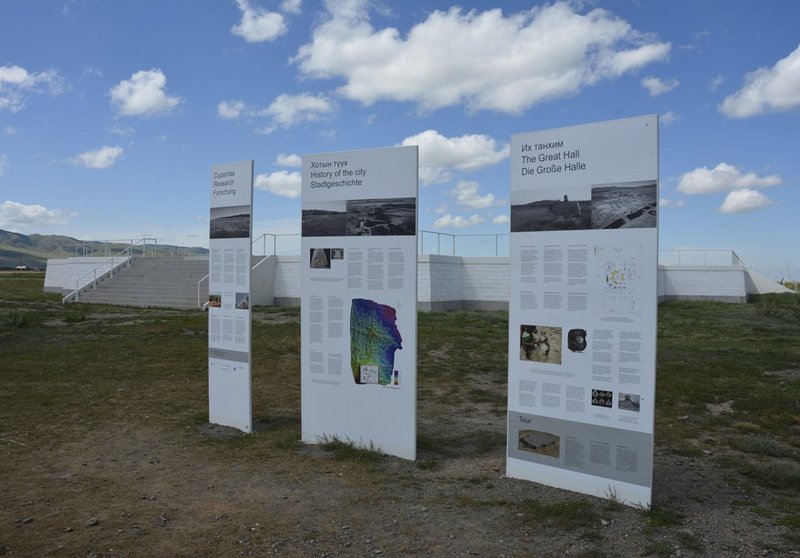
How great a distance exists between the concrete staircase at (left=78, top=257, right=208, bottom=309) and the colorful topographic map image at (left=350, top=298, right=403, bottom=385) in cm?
2027

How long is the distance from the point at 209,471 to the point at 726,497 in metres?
5.11

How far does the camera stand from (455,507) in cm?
539

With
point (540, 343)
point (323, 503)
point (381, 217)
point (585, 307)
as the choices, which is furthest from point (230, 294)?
point (585, 307)

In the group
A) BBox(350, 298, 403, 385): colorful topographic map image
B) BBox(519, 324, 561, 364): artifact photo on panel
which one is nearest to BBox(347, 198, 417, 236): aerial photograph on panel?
BBox(350, 298, 403, 385): colorful topographic map image

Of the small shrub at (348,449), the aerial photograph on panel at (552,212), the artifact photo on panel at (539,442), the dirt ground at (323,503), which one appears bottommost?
the dirt ground at (323,503)

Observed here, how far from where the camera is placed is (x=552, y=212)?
19.1ft

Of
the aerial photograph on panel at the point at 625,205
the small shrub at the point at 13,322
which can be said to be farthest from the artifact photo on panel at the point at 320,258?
the small shrub at the point at 13,322

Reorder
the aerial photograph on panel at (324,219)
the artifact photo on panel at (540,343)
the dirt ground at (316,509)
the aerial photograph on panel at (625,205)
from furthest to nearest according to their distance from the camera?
the aerial photograph on panel at (324,219) → the artifact photo on panel at (540,343) → the aerial photograph on panel at (625,205) → the dirt ground at (316,509)

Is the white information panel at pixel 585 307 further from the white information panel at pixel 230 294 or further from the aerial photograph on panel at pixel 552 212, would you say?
the white information panel at pixel 230 294

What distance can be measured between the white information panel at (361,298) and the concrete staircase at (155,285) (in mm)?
19808

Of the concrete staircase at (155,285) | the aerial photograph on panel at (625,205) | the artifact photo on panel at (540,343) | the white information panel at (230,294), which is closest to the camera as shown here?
the aerial photograph on panel at (625,205)

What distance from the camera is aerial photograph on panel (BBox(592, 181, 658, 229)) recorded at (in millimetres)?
5270

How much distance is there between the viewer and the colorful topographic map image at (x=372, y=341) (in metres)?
6.81

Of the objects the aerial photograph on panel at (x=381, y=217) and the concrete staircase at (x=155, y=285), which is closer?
the aerial photograph on panel at (x=381, y=217)
